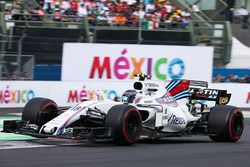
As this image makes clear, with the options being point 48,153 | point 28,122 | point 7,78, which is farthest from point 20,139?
point 7,78

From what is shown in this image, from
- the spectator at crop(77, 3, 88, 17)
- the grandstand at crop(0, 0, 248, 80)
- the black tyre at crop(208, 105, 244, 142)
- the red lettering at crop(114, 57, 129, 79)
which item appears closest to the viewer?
the black tyre at crop(208, 105, 244, 142)

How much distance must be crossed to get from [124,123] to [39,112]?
174 centimetres

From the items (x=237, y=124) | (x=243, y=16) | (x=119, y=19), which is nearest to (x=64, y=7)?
(x=119, y=19)

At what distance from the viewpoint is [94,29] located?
24.0m

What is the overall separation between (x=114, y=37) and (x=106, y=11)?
1859mm

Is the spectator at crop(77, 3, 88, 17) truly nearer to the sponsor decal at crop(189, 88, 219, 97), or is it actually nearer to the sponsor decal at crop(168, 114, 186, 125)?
the sponsor decal at crop(189, 88, 219, 97)

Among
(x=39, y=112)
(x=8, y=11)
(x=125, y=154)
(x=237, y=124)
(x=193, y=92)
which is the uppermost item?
(x=8, y=11)

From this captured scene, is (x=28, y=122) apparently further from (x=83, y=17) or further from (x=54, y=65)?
(x=83, y=17)

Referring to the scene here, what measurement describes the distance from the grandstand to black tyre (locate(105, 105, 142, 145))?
10.2 metres

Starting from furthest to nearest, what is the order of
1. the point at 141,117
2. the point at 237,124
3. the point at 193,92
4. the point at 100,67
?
the point at 100,67
the point at 193,92
the point at 237,124
the point at 141,117

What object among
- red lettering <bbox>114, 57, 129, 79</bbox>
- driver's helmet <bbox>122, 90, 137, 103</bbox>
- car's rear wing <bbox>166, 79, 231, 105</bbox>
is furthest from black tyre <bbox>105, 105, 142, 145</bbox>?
red lettering <bbox>114, 57, 129, 79</bbox>

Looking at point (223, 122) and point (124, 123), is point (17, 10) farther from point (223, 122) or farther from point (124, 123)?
point (124, 123)

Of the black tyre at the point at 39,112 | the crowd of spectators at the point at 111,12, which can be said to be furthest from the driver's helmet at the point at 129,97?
the crowd of spectators at the point at 111,12

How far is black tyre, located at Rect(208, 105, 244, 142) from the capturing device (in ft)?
39.8
